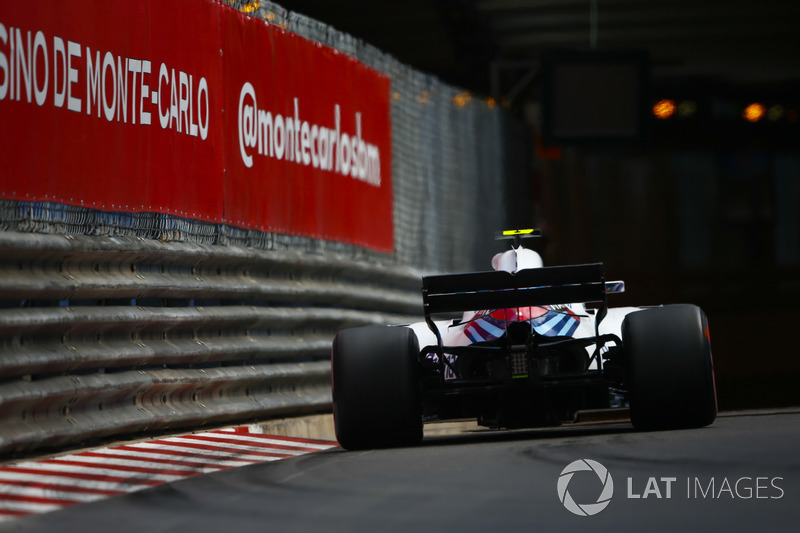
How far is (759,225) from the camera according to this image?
36.0 m

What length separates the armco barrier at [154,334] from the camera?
763 cm

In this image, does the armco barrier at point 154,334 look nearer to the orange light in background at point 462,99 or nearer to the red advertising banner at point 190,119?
the red advertising banner at point 190,119

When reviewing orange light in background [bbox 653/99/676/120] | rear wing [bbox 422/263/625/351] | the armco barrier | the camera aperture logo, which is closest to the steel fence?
the armco barrier

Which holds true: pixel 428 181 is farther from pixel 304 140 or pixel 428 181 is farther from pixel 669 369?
pixel 669 369

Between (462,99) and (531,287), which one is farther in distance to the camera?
(462,99)

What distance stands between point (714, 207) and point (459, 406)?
91.2 ft

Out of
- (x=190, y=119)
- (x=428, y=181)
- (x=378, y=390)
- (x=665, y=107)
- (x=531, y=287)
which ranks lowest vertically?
(x=378, y=390)

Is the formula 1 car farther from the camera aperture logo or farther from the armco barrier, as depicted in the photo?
the camera aperture logo

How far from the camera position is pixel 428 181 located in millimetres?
15031

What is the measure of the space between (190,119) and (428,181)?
580 cm

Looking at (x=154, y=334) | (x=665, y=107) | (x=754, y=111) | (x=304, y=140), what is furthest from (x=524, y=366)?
(x=754, y=111)

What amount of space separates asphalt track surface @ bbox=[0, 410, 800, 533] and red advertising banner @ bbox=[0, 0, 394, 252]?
1.99 metres

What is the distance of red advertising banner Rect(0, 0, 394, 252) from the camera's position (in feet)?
25.3

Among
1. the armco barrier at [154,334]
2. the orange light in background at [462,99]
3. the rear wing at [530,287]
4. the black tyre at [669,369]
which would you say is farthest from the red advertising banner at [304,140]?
the black tyre at [669,369]
